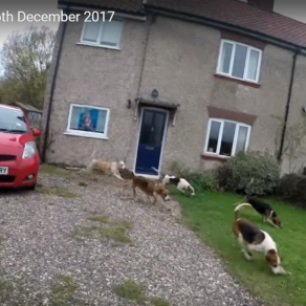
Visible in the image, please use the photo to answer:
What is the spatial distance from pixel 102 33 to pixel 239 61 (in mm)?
5186

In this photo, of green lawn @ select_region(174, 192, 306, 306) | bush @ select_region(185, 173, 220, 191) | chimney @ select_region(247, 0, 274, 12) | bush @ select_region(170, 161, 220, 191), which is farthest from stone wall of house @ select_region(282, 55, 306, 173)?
chimney @ select_region(247, 0, 274, 12)

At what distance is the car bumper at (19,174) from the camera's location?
842cm

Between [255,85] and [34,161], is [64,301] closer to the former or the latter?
[34,161]

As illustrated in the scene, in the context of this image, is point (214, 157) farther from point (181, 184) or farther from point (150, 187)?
point (150, 187)

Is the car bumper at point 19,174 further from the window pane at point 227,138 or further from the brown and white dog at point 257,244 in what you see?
the window pane at point 227,138

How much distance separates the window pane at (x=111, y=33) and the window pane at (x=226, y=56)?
390cm

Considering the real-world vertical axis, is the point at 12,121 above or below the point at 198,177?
above

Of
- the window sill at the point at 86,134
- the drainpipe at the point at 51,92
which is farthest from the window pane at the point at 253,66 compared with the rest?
the drainpipe at the point at 51,92

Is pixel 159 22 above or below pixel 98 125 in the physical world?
above

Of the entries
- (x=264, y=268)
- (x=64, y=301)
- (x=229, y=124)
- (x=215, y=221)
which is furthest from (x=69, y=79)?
(x=64, y=301)

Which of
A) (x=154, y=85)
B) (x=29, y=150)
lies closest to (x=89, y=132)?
(x=154, y=85)

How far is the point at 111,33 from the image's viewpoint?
1537cm

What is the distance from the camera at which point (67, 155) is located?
50.1 feet

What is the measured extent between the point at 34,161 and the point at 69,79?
690 cm
